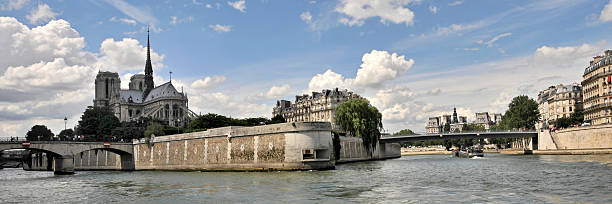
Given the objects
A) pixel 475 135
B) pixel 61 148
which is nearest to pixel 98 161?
pixel 61 148

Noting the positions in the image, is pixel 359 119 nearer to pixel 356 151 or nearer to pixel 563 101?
pixel 356 151

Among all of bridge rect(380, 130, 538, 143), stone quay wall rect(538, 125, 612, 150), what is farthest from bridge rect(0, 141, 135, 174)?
stone quay wall rect(538, 125, 612, 150)

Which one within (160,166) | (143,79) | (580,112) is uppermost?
(143,79)

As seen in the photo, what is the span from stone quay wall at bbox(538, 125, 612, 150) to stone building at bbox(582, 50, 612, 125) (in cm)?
909

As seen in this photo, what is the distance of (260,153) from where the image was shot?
4553cm

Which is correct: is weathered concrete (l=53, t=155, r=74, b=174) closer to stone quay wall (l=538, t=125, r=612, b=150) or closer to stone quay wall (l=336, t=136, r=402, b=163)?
stone quay wall (l=336, t=136, r=402, b=163)

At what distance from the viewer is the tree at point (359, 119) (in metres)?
68.3

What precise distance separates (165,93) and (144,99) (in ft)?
58.3

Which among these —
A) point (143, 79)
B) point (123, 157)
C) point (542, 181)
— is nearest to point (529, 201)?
point (542, 181)

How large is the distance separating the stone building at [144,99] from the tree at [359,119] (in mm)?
91479

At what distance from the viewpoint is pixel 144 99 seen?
179 meters

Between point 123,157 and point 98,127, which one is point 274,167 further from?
point 98,127

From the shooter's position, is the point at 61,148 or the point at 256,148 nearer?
the point at 256,148

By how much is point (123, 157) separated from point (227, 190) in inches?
2018
